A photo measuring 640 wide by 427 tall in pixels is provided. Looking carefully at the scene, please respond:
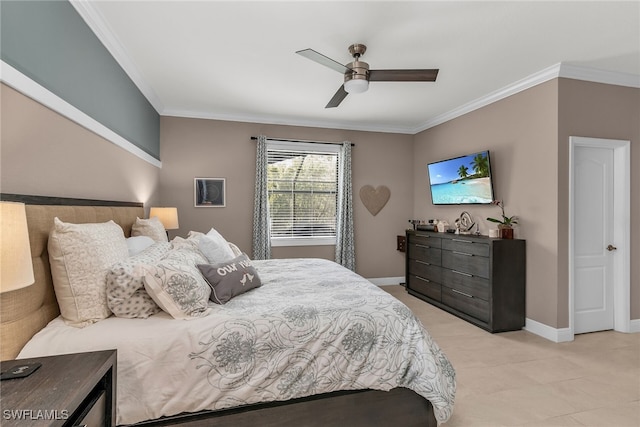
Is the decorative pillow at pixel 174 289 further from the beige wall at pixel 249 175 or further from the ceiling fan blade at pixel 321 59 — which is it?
the beige wall at pixel 249 175

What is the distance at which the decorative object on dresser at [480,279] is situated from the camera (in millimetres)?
3375

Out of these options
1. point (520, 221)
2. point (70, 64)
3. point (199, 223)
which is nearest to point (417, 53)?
point (520, 221)

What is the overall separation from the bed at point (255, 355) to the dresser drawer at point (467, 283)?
196cm

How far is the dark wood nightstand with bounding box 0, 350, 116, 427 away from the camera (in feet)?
2.76

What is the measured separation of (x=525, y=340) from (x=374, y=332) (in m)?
2.35

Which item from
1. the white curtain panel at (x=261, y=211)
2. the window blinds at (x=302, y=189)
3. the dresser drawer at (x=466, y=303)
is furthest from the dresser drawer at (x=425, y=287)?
the white curtain panel at (x=261, y=211)

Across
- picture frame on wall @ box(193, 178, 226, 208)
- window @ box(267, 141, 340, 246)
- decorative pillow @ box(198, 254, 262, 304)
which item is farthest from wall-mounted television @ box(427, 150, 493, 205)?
picture frame on wall @ box(193, 178, 226, 208)

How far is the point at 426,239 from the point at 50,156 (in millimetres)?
4208

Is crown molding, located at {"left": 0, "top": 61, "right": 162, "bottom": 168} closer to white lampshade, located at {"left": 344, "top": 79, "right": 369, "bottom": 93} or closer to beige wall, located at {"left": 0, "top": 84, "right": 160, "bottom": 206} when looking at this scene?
beige wall, located at {"left": 0, "top": 84, "right": 160, "bottom": 206}

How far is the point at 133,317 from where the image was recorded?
1.66 metres

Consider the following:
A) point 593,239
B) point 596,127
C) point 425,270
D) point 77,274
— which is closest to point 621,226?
point 593,239

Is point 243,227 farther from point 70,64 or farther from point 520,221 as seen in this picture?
point 520,221

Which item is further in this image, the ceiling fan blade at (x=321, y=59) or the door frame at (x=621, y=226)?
the door frame at (x=621, y=226)

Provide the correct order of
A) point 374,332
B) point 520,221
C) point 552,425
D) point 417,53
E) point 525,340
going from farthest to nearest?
point 520,221
point 525,340
point 417,53
point 552,425
point 374,332
